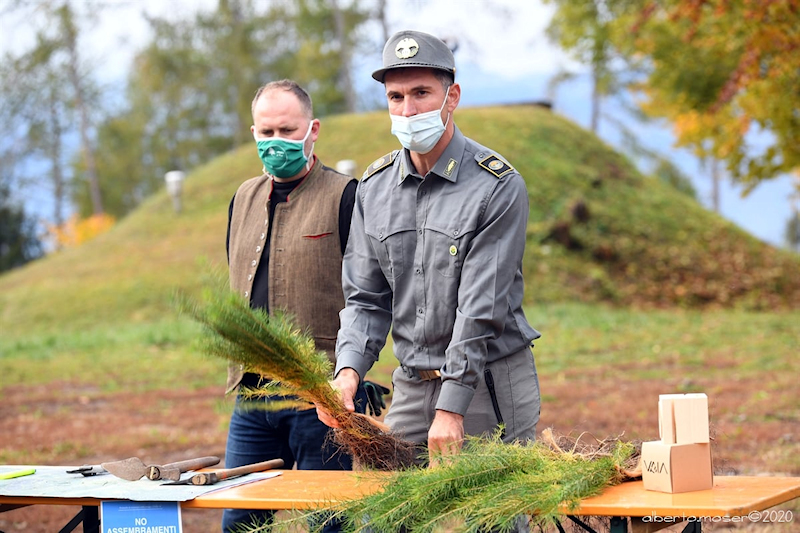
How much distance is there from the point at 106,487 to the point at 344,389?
955 millimetres

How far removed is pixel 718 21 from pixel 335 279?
1244 centimetres

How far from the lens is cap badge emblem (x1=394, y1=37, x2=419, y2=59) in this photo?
327 centimetres

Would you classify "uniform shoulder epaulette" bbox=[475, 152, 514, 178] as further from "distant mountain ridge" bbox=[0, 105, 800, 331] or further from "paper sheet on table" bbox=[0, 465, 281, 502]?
"distant mountain ridge" bbox=[0, 105, 800, 331]

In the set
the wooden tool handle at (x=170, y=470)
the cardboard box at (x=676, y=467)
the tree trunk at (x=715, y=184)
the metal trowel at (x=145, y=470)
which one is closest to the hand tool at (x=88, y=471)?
the metal trowel at (x=145, y=470)

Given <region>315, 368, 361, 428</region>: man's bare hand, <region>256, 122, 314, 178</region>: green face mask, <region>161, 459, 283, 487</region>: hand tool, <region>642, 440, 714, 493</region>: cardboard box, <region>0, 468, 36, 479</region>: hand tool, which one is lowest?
<region>0, 468, 36, 479</region>: hand tool

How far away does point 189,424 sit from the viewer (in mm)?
9742

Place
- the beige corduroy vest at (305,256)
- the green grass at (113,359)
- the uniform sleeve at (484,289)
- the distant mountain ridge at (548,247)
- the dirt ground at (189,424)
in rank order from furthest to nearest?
the distant mountain ridge at (548,247), the green grass at (113,359), the dirt ground at (189,424), the beige corduroy vest at (305,256), the uniform sleeve at (484,289)

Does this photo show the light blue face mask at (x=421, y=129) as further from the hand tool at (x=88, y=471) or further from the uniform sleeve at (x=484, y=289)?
the hand tool at (x=88, y=471)

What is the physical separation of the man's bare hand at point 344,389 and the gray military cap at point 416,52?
113cm

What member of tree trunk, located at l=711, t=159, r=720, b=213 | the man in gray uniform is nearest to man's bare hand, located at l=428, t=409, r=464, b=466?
the man in gray uniform

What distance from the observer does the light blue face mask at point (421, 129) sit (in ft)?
11.0

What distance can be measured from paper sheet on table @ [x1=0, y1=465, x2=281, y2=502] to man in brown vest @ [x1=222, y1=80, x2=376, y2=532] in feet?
1.19

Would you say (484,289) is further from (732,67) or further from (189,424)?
(732,67)

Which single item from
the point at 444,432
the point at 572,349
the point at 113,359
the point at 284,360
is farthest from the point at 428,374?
the point at 113,359
